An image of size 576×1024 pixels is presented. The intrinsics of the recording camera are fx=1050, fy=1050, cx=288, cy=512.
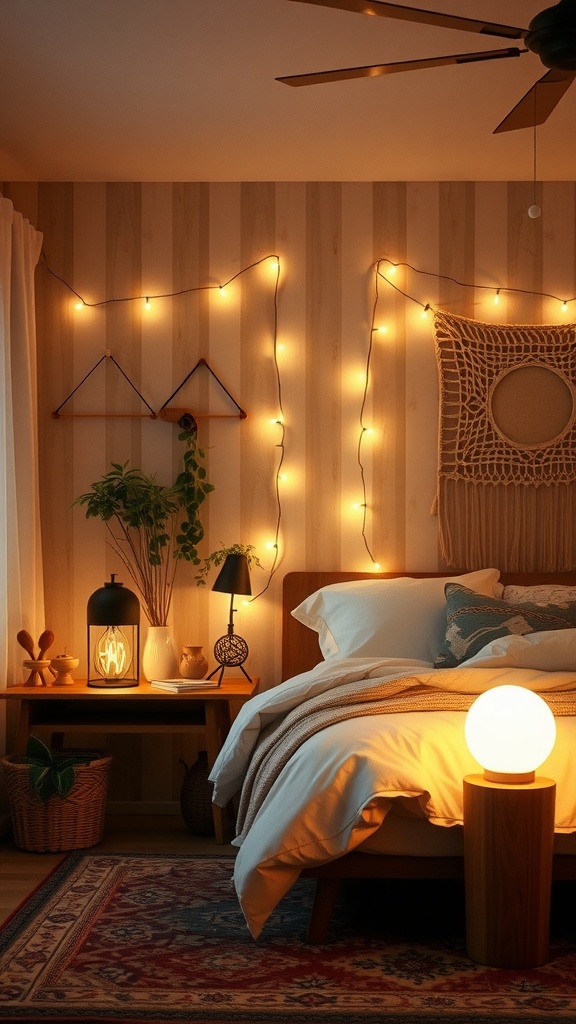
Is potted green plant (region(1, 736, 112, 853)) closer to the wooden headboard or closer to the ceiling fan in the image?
the wooden headboard

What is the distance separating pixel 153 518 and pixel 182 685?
2.32 feet

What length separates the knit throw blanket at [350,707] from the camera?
295cm

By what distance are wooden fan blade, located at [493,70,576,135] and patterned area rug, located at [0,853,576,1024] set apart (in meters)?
2.13

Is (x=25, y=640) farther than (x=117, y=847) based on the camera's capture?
Yes

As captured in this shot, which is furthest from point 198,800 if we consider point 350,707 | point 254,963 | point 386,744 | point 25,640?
point 386,744

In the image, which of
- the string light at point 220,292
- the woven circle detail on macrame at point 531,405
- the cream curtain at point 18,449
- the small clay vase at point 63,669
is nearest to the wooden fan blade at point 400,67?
the cream curtain at point 18,449

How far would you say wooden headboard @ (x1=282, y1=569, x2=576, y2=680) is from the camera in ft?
14.5

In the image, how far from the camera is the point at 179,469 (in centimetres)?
452

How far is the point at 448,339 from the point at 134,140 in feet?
4.97

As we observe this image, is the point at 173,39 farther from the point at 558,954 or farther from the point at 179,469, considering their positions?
the point at 558,954

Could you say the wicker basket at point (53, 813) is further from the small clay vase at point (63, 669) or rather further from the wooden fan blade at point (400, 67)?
the wooden fan blade at point (400, 67)

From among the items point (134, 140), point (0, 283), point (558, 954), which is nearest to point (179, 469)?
point (0, 283)

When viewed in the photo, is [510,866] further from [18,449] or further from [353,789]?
[18,449]

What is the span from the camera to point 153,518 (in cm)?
432
